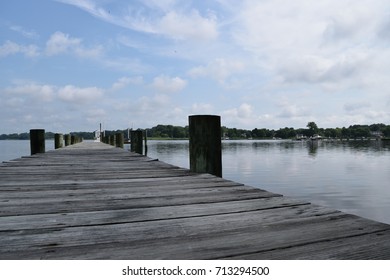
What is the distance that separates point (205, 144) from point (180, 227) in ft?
10.2

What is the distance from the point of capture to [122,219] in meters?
2.30

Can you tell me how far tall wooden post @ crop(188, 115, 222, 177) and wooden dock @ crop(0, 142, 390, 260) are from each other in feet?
5.52

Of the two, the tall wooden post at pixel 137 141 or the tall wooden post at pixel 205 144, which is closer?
the tall wooden post at pixel 205 144

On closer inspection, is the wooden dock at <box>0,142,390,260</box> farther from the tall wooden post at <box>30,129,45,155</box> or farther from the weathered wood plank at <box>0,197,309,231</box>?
the tall wooden post at <box>30,129,45,155</box>

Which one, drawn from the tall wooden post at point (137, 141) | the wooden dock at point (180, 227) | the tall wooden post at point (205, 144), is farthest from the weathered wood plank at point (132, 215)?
the tall wooden post at point (137, 141)

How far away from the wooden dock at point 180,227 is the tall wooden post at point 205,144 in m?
1.68

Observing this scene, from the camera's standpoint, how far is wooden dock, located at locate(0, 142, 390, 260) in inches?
63.6

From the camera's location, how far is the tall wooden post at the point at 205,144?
200 inches

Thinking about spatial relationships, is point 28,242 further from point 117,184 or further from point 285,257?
point 117,184

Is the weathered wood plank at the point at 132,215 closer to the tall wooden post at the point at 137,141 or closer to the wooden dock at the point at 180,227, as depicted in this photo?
the wooden dock at the point at 180,227

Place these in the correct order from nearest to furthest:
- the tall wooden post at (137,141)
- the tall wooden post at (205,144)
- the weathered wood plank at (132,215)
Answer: the weathered wood plank at (132,215) < the tall wooden post at (205,144) < the tall wooden post at (137,141)

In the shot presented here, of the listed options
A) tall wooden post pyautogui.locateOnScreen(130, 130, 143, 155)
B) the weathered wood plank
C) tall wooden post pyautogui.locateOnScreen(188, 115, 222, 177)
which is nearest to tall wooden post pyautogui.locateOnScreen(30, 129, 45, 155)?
tall wooden post pyautogui.locateOnScreen(130, 130, 143, 155)

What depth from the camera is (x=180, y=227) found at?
2.04 meters

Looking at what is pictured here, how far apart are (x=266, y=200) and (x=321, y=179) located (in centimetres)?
2259
